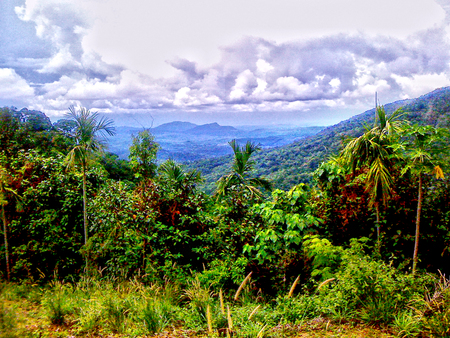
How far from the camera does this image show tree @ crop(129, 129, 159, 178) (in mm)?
12633

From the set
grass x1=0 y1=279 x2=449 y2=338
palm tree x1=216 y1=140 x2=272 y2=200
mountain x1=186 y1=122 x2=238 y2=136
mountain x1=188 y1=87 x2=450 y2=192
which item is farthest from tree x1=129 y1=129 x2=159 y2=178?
mountain x1=186 y1=122 x2=238 y2=136

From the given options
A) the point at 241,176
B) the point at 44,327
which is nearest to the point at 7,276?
the point at 44,327

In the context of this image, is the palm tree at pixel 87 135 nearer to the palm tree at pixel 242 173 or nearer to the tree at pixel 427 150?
the palm tree at pixel 242 173

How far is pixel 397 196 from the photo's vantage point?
193 inches

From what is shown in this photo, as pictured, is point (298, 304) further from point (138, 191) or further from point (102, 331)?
point (138, 191)

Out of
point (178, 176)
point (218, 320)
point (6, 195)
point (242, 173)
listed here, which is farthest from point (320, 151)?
point (218, 320)

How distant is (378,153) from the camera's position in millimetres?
4363

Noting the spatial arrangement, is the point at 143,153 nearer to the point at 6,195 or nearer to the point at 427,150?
the point at 6,195

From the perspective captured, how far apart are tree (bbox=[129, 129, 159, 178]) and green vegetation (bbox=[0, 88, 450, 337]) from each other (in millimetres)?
5547

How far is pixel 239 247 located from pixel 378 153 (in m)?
3.04

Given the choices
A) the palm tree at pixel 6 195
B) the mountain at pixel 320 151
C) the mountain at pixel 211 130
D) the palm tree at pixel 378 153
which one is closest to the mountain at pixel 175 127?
the mountain at pixel 211 130

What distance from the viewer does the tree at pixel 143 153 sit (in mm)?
12633

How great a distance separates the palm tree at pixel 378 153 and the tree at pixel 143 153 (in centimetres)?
1002

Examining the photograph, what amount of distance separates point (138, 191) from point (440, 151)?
5.93 meters
